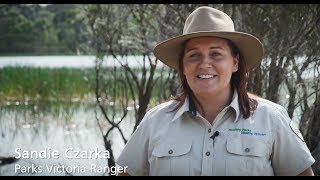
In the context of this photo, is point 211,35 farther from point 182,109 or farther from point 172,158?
point 172,158

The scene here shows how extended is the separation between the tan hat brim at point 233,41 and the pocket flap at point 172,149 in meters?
0.36

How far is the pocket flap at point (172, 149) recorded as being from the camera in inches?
67.7

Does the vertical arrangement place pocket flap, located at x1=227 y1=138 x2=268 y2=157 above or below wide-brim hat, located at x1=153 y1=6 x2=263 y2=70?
below

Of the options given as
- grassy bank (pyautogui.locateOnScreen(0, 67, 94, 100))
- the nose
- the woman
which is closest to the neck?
the woman

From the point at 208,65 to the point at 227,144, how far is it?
257mm

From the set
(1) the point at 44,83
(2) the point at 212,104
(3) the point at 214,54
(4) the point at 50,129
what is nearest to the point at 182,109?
(2) the point at 212,104

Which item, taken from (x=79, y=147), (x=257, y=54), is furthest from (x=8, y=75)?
(x=257, y=54)

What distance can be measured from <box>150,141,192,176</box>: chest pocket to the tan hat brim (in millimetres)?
360

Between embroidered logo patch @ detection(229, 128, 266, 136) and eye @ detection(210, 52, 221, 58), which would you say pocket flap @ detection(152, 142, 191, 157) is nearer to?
embroidered logo patch @ detection(229, 128, 266, 136)

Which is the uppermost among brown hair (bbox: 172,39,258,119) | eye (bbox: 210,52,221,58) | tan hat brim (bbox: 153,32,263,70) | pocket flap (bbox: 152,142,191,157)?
tan hat brim (bbox: 153,32,263,70)

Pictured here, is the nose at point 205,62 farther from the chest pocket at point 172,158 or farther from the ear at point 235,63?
the chest pocket at point 172,158

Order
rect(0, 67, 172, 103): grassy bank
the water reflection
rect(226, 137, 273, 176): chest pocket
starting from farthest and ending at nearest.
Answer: rect(0, 67, 172, 103): grassy bank
the water reflection
rect(226, 137, 273, 176): chest pocket

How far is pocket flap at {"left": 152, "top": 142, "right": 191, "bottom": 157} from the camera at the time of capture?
1.72 meters

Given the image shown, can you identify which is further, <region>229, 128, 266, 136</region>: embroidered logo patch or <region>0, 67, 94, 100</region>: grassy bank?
<region>0, 67, 94, 100</region>: grassy bank
